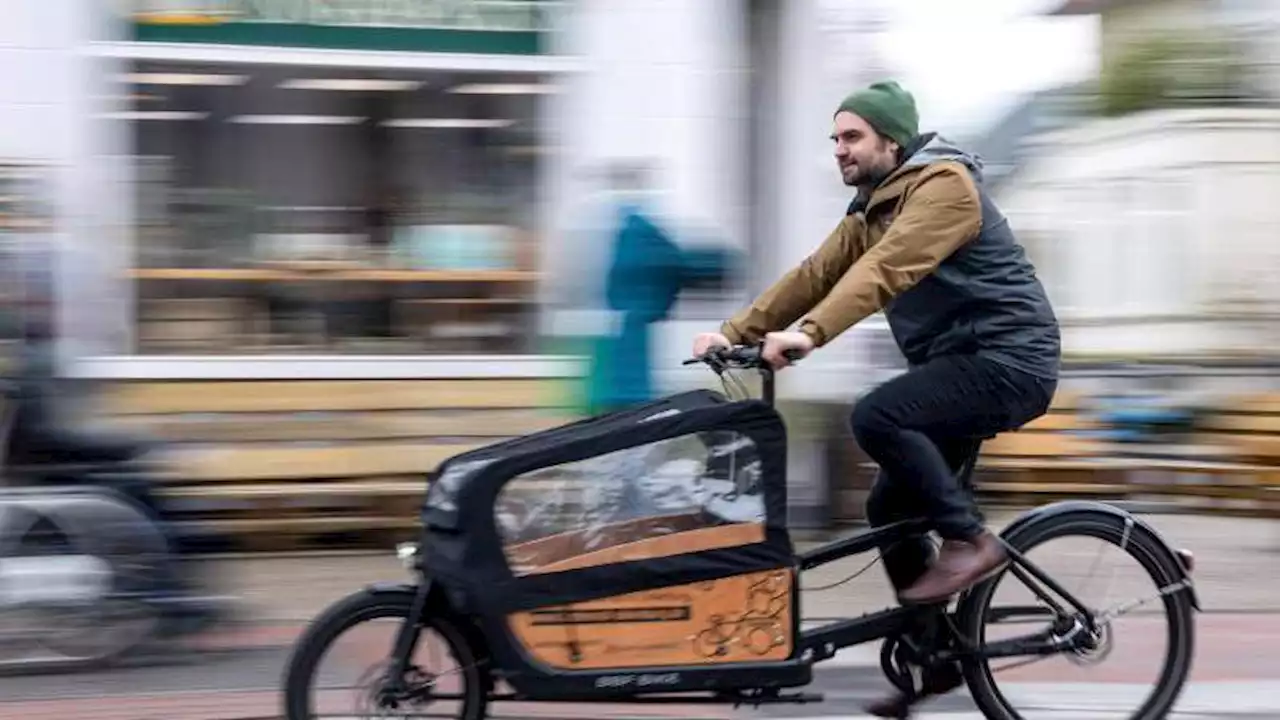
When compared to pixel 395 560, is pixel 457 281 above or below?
above

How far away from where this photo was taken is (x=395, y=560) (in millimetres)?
8391

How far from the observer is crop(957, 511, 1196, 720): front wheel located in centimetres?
508

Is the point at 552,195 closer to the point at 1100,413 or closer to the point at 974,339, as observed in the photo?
the point at 1100,413

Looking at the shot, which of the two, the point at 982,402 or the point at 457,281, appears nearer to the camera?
the point at 982,402

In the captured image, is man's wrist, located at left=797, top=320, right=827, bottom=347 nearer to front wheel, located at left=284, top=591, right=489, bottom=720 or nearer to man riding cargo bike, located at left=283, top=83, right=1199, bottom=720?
man riding cargo bike, located at left=283, top=83, right=1199, bottom=720

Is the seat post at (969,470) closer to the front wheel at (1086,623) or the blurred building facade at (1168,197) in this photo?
Answer: the front wheel at (1086,623)

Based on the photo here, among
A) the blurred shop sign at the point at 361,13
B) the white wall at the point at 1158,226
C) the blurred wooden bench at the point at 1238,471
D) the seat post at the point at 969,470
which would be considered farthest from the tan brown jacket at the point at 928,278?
the white wall at the point at 1158,226

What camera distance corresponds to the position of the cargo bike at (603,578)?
4.58 m

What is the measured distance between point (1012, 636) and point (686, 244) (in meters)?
4.03

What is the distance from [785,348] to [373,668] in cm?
126

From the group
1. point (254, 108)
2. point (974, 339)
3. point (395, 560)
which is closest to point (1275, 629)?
point (974, 339)

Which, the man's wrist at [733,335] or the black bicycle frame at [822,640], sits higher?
the man's wrist at [733,335]

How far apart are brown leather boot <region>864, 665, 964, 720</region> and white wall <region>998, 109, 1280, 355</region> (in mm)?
8151

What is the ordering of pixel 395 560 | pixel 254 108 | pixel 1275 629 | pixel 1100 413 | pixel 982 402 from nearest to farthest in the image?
pixel 982 402 < pixel 1275 629 < pixel 395 560 < pixel 254 108 < pixel 1100 413
